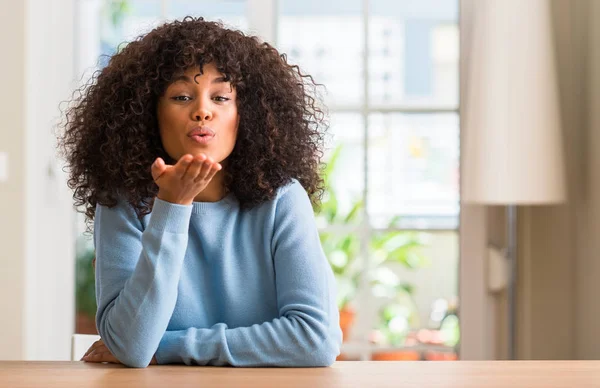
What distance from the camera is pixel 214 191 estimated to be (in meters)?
1.52

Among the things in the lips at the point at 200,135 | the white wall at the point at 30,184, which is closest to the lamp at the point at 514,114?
the white wall at the point at 30,184

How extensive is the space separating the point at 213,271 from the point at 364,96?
6.69 ft

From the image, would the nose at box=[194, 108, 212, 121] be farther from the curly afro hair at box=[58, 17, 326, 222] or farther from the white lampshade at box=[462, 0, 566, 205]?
the white lampshade at box=[462, 0, 566, 205]

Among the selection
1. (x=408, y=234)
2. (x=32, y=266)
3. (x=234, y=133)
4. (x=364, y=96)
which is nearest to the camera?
(x=234, y=133)

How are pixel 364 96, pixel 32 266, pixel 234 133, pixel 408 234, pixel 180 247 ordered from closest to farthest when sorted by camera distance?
pixel 180 247 < pixel 234 133 < pixel 32 266 < pixel 364 96 < pixel 408 234

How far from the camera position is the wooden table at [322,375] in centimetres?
120

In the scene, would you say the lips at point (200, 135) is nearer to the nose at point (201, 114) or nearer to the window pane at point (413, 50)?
the nose at point (201, 114)

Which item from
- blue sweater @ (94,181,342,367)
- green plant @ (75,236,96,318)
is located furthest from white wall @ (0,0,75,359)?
blue sweater @ (94,181,342,367)

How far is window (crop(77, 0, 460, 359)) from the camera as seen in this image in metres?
3.96

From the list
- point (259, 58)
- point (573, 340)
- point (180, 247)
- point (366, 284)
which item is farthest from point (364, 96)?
point (180, 247)

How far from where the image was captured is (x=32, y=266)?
119 inches

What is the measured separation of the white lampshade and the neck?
5.25 feet

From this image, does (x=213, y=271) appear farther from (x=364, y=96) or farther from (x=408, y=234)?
(x=408, y=234)

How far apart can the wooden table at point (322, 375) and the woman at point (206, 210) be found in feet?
0.17
